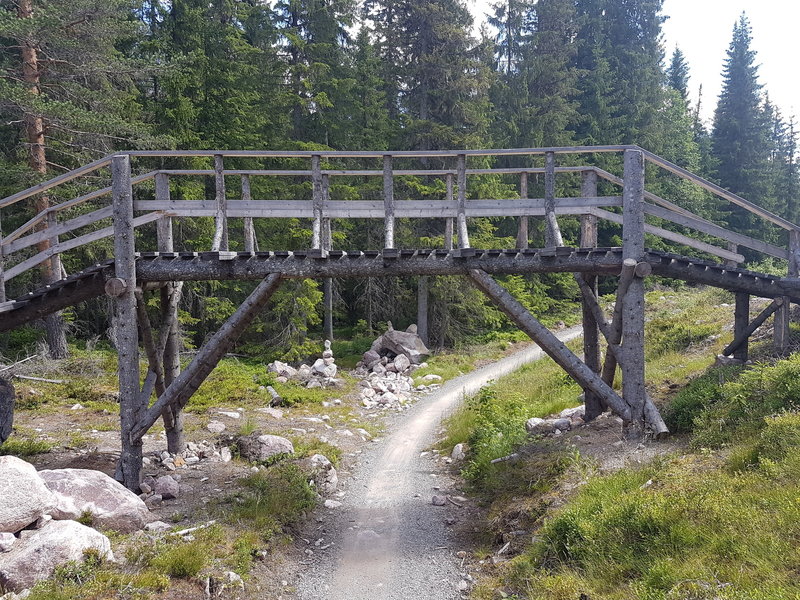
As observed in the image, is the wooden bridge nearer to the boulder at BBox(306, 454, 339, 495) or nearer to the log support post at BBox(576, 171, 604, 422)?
the log support post at BBox(576, 171, 604, 422)

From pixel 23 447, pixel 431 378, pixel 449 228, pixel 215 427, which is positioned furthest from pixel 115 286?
pixel 431 378

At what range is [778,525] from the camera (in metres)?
4.93

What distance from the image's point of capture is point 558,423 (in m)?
11.6

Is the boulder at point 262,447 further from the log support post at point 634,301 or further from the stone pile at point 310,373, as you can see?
the log support post at point 634,301

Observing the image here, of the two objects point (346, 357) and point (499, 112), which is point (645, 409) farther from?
point (499, 112)

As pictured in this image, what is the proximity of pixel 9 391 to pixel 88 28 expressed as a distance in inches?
462

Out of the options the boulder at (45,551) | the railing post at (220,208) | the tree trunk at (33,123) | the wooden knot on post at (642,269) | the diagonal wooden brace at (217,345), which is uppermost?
the tree trunk at (33,123)

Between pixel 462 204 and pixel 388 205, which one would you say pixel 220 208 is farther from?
pixel 462 204

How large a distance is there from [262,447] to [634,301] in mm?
8102

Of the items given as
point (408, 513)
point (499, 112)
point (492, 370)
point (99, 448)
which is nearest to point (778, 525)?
point (408, 513)

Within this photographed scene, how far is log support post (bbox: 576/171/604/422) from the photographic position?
34.4 feet

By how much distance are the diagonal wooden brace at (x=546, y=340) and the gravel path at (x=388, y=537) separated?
333cm

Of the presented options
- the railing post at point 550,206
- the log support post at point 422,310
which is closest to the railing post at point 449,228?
the railing post at point 550,206

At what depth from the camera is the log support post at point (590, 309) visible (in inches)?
412
